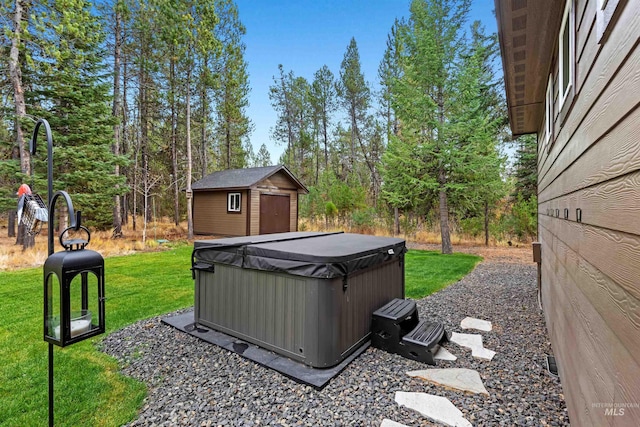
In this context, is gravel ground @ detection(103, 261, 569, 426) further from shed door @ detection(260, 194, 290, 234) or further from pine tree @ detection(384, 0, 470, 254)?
shed door @ detection(260, 194, 290, 234)

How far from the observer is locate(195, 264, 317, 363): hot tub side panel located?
259cm

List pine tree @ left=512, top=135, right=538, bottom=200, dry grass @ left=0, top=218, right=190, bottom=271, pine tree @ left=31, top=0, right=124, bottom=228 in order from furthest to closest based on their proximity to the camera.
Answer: pine tree @ left=512, top=135, right=538, bottom=200
pine tree @ left=31, top=0, right=124, bottom=228
dry grass @ left=0, top=218, right=190, bottom=271

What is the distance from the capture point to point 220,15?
40.5 ft

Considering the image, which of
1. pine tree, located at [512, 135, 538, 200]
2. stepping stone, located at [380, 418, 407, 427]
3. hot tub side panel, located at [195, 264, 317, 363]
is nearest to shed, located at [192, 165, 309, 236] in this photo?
hot tub side panel, located at [195, 264, 317, 363]

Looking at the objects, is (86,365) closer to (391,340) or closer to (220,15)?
(391,340)

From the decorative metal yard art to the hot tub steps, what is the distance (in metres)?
2.25

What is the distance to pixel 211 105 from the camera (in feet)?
51.9

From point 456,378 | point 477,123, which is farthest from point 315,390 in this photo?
point 477,123

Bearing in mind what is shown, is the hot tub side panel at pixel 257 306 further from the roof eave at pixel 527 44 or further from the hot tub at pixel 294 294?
the roof eave at pixel 527 44

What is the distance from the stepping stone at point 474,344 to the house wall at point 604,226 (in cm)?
90

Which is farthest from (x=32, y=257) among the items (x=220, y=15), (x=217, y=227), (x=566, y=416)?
(x=220, y=15)

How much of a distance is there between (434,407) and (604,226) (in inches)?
62.1

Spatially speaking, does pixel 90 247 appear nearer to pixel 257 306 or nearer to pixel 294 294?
pixel 257 306

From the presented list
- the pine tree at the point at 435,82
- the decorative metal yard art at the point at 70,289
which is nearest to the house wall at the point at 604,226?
the decorative metal yard art at the point at 70,289
